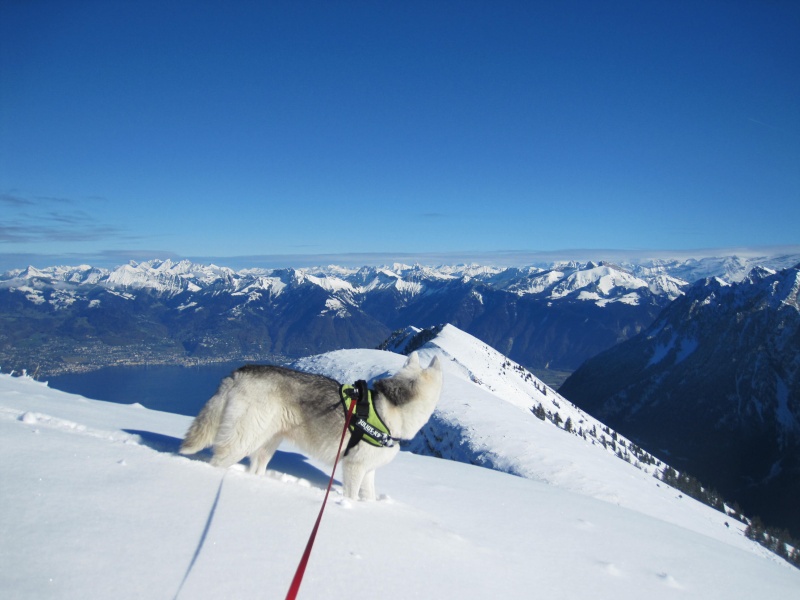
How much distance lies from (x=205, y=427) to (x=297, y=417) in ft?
4.34

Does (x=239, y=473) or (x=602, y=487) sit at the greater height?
(x=239, y=473)

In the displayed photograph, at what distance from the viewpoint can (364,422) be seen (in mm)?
6746

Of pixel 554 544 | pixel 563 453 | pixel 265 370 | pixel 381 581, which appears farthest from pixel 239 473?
pixel 563 453

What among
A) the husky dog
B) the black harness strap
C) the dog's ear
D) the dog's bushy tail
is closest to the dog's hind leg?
the husky dog

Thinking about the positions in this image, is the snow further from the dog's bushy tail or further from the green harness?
the green harness

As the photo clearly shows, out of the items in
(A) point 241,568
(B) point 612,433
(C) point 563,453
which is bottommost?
(B) point 612,433

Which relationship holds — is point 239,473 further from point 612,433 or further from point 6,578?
point 612,433

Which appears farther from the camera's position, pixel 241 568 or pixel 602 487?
pixel 602 487

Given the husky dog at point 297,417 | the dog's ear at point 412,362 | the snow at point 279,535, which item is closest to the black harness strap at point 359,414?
the husky dog at point 297,417

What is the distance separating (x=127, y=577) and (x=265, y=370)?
3.71 meters

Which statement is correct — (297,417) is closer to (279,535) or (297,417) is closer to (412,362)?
(412,362)

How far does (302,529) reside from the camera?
4.94 m

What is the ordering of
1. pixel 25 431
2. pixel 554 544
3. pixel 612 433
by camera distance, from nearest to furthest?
pixel 25 431
pixel 554 544
pixel 612 433

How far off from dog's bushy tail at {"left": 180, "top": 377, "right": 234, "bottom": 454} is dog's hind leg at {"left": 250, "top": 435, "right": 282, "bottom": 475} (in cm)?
68
